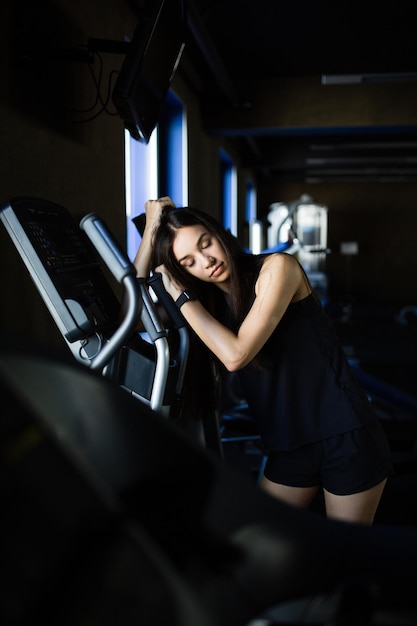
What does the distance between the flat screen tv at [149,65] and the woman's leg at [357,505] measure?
140 centimetres

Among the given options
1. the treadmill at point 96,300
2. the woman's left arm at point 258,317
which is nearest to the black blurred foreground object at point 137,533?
the treadmill at point 96,300

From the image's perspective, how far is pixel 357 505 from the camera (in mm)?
1634

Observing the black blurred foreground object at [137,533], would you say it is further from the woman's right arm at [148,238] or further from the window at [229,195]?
the window at [229,195]

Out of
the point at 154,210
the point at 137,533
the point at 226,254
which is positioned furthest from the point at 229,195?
the point at 137,533

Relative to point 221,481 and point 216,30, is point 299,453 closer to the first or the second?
point 221,481

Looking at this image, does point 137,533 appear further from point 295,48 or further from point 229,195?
point 229,195

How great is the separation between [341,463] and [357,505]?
12 cm

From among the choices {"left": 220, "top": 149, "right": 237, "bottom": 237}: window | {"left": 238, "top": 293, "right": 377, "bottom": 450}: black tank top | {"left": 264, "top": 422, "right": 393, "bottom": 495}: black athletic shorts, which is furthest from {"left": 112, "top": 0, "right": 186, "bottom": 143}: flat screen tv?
{"left": 220, "top": 149, "right": 237, "bottom": 237}: window

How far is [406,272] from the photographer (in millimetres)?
13625

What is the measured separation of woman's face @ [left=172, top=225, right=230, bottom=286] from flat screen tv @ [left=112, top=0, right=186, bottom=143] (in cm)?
57

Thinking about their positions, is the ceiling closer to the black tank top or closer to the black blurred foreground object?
the black tank top

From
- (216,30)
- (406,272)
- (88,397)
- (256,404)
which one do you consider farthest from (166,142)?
(406,272)

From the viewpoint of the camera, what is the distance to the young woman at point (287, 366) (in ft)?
5.34

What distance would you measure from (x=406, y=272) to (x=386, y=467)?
1265 cm
